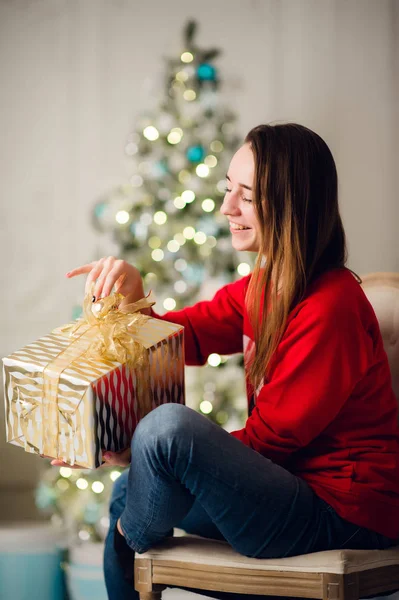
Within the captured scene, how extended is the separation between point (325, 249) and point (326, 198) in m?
0.10

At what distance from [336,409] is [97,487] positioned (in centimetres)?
112

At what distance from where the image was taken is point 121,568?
136cm

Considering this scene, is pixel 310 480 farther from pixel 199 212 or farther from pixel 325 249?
pixel 199 212

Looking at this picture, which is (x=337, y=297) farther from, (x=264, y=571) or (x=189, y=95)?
(x=189, y=95)

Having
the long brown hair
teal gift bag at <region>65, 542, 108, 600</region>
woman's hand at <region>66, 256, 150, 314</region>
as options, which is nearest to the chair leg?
the long brown hair

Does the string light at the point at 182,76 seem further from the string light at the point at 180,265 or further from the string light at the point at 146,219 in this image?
the string light at the point at 180,265

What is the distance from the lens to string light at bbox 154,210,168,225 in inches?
78.5

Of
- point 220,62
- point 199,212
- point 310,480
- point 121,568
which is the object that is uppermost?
point 220,62

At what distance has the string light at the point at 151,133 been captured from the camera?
6.46ft

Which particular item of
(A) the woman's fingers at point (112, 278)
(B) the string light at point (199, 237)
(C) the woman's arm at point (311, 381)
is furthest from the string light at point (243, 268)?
(C) the woman's arm at point (311, 381)

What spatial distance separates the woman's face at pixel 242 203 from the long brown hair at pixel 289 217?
21mm

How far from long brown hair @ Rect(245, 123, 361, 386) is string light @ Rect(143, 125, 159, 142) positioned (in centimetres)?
67

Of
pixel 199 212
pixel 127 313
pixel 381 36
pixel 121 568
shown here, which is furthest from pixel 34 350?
pixel 381 36

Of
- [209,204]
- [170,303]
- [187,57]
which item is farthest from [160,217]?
[187,57]
